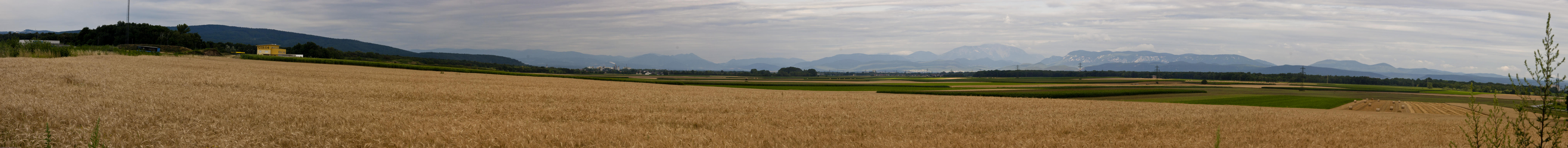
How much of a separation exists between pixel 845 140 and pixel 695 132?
228cm

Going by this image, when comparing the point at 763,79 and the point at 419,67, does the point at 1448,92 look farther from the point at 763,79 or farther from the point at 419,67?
the point at 419,67

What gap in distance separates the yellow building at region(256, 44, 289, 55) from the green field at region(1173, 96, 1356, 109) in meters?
119

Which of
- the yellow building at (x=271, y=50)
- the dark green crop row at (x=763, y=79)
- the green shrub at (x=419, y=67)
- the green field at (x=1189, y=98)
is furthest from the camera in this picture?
the yellow building at (x=271, y=50)

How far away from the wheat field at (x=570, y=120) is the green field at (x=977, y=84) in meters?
46.9

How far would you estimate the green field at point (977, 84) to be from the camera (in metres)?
67.9

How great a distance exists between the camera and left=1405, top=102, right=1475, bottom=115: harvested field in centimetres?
2803

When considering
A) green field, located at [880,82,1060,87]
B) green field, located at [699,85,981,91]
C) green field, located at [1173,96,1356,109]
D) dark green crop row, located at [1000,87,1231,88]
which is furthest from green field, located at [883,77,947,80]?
green field, located at [1173,96,1356,109]

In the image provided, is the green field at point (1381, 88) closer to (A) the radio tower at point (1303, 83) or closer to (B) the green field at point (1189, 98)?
(A) the radio tower at point (1303, 83)

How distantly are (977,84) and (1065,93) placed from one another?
87.0 ft

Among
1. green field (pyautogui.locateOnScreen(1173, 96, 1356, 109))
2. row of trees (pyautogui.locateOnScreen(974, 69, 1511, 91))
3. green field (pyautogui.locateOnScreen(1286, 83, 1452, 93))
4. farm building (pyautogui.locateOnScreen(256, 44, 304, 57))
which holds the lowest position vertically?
green field (pyautogui.locateOnScreen(1173, 96, 1356, 109))

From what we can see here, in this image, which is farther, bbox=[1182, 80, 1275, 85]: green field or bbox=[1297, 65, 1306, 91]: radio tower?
bbox=[1182, 80, 1275, 85]: green field

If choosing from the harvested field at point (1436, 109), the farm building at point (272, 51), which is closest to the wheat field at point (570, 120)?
the harvested field at point (1436, 109)

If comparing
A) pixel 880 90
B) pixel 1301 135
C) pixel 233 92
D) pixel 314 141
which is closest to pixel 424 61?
pixel 880 90

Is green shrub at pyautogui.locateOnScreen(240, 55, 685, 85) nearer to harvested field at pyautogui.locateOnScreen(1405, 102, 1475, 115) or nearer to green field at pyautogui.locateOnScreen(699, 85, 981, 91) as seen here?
green field at pyautogui.locateOnScreen(699, 85, 981, 91)
